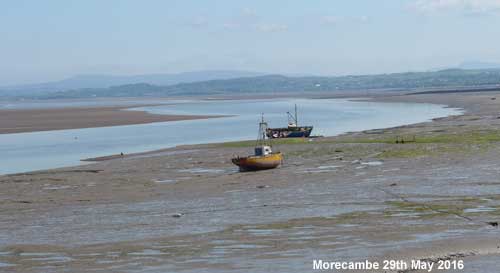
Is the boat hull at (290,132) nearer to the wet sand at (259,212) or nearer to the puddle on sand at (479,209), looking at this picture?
the wet sand at (259,212)

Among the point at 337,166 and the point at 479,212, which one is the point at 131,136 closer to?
the point at 337,166

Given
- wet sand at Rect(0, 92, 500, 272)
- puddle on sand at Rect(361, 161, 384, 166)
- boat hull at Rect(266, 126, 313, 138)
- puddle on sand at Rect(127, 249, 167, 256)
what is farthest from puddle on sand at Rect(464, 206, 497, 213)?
boat hull at Rect(266, 126, 313, 138)

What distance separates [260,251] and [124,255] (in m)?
2.97

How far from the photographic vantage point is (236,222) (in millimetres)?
22062

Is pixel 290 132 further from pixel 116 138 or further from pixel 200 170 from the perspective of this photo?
pixel 200 170

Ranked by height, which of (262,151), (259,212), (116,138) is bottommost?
(116,138)

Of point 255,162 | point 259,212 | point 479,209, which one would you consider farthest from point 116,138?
point 479,209

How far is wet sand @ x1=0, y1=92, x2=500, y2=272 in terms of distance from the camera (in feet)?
56.9

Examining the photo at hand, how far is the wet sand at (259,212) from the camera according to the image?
683 inches

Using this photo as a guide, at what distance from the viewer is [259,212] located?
933 inches

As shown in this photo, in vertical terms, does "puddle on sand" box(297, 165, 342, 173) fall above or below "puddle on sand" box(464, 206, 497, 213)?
below

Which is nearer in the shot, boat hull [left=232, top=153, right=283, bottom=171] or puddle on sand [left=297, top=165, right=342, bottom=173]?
puddle on sand [left=297, top=165, right=342, bottom=173]

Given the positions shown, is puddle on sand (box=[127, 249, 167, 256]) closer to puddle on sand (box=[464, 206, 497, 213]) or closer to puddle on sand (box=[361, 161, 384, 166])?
puddle on sand (box=[464, 206, 497, 213])

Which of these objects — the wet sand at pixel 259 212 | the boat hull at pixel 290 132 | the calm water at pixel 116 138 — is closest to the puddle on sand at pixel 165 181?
the wet sand at pixel 259 212
